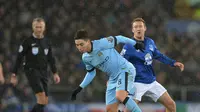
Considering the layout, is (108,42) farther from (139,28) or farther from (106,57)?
(139,28)

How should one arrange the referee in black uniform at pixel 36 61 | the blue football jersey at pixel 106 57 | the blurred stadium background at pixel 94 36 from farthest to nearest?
the blurred stadium background at pixel 94 36, the referee in black uniform at pixel 36 61, the blue football jersey at pixel 106 57

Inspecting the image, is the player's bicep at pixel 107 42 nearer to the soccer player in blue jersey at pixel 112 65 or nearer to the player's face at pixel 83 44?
the soccer player in blue jersey at pixel 112 65

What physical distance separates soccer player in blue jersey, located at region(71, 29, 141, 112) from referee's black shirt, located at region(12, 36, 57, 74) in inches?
70.1

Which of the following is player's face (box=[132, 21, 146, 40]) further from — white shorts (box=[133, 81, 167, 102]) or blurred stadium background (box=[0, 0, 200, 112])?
blurred stadium background (box=[0, 0, 200, 112])

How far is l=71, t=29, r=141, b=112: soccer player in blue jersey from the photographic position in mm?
7966

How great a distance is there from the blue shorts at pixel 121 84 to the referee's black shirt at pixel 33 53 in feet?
6.52

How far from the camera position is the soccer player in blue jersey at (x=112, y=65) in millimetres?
7966

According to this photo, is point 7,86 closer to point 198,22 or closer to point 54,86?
point 54,86

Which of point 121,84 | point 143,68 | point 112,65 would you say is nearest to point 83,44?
point 112,65

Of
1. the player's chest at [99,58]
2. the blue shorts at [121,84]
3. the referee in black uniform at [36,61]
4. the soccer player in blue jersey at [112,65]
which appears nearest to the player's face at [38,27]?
the referee in black uniform at [36,61]

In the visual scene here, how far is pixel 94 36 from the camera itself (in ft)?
51.3

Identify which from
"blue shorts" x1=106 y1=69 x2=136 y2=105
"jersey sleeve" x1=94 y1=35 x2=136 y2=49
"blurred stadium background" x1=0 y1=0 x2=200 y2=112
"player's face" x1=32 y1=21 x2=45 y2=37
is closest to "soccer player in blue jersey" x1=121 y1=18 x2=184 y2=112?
"blue shorts" x1=106 y1=69 x2=136 y2=105

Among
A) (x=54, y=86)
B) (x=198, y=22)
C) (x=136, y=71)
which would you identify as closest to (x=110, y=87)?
(x=136, y=71)

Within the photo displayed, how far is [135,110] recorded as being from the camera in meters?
7.95
